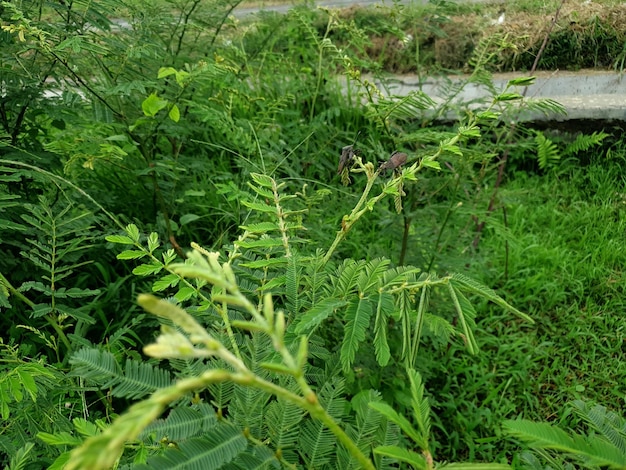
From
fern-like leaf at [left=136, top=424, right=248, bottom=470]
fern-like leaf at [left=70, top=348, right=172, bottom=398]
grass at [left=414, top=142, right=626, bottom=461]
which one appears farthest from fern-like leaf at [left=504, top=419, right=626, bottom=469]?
grass at [left=414, top=142, right=626, bottom=461]

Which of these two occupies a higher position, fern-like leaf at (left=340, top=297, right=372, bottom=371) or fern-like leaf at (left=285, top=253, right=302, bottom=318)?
fern-like leaf at (left=340, top=297, right=372, bottom=371)

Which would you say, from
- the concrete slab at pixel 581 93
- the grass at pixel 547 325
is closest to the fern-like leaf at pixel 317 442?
the grass at pixel 547 325

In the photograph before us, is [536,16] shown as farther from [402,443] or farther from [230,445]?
[230,445]

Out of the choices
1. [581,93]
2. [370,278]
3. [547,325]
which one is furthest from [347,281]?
[581,93]

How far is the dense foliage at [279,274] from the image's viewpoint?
678 millimetres

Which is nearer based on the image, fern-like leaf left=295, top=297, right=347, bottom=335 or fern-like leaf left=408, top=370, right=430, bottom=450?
fern-like leaf left=408, top=370, right=430, bottom=450

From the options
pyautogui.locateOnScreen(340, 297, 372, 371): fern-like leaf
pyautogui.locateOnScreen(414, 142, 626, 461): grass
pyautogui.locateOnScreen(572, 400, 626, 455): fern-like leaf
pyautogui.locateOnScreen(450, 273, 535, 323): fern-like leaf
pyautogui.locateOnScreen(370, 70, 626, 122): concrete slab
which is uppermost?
pyautogui.locateOnScreen(450, 273, 535, 323): fern-like leaf

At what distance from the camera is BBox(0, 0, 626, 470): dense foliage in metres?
0.68

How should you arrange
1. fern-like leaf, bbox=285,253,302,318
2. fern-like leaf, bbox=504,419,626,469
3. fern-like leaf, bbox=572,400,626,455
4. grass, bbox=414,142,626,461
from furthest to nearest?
grass, bbox=414,142,626,461
fern-like leaf, bbox=285,253,302,318
fern-like leaf, bbox=572,400,626,455
fern-like leaf, bbox=504,419,626,469

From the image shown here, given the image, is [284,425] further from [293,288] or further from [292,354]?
[293,288]

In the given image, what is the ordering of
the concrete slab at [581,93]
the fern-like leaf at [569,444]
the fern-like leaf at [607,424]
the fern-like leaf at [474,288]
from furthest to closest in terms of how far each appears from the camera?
1. the concrete slab at [581,93]
2. the fern-like leaf at [474,288]
3. the fern-like leaf at [607,424]
4. the fern-like leaf at [569,444]

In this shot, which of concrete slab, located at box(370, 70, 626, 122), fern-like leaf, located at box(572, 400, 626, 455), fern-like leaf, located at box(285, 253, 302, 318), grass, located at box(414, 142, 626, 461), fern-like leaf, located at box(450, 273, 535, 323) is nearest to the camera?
fern-like leaf, located at box(572, 400, 626, 455)

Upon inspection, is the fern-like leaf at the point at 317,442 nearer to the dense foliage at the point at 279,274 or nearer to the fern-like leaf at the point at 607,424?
the dense foliage at the point at 279,274

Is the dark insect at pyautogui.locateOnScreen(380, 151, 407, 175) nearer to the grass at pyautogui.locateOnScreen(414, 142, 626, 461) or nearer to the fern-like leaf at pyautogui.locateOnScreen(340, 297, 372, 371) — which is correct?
the fern-like leaf at pyautogui.locateOnScreen(340, 297, 372, 371)
